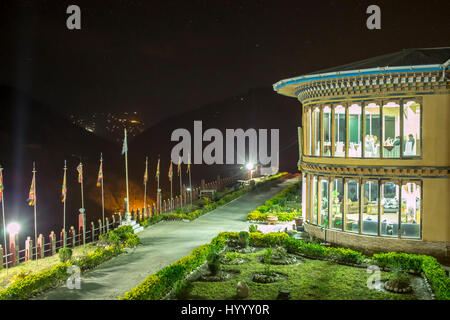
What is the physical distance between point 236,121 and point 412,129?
142 meters

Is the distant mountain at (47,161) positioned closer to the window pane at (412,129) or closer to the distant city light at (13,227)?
the distant city light at (13,227)

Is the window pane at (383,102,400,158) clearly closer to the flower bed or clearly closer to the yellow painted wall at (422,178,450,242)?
the yellow painted wall at (422,178,450,242)

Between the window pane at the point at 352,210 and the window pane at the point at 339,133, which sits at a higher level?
the window pane at the point at 339,133

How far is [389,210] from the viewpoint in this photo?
2580 cm

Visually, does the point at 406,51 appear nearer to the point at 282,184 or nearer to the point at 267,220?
the point at 267,220

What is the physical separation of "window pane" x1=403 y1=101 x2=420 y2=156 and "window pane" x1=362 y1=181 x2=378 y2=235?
2.37 metres

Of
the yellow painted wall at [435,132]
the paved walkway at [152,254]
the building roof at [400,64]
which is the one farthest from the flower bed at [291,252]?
the building roof at [400,64]

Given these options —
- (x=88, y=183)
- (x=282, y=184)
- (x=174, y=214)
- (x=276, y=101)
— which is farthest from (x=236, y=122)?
(x=174, y=214)

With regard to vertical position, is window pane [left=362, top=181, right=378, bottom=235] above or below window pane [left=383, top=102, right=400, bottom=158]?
below

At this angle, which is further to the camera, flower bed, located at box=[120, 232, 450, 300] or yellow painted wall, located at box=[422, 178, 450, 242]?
yellow painted wall, located at box=[422, 178, 450, 242]

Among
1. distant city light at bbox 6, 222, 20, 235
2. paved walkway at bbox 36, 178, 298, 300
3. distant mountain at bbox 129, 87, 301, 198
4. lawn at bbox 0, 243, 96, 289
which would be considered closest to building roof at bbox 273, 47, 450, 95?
paved walkway at bbox 36, 178, 298, 300

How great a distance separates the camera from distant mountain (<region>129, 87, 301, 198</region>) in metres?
126

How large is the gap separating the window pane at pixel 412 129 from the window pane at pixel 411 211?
1.77 meters

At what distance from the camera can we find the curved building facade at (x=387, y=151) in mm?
20627
